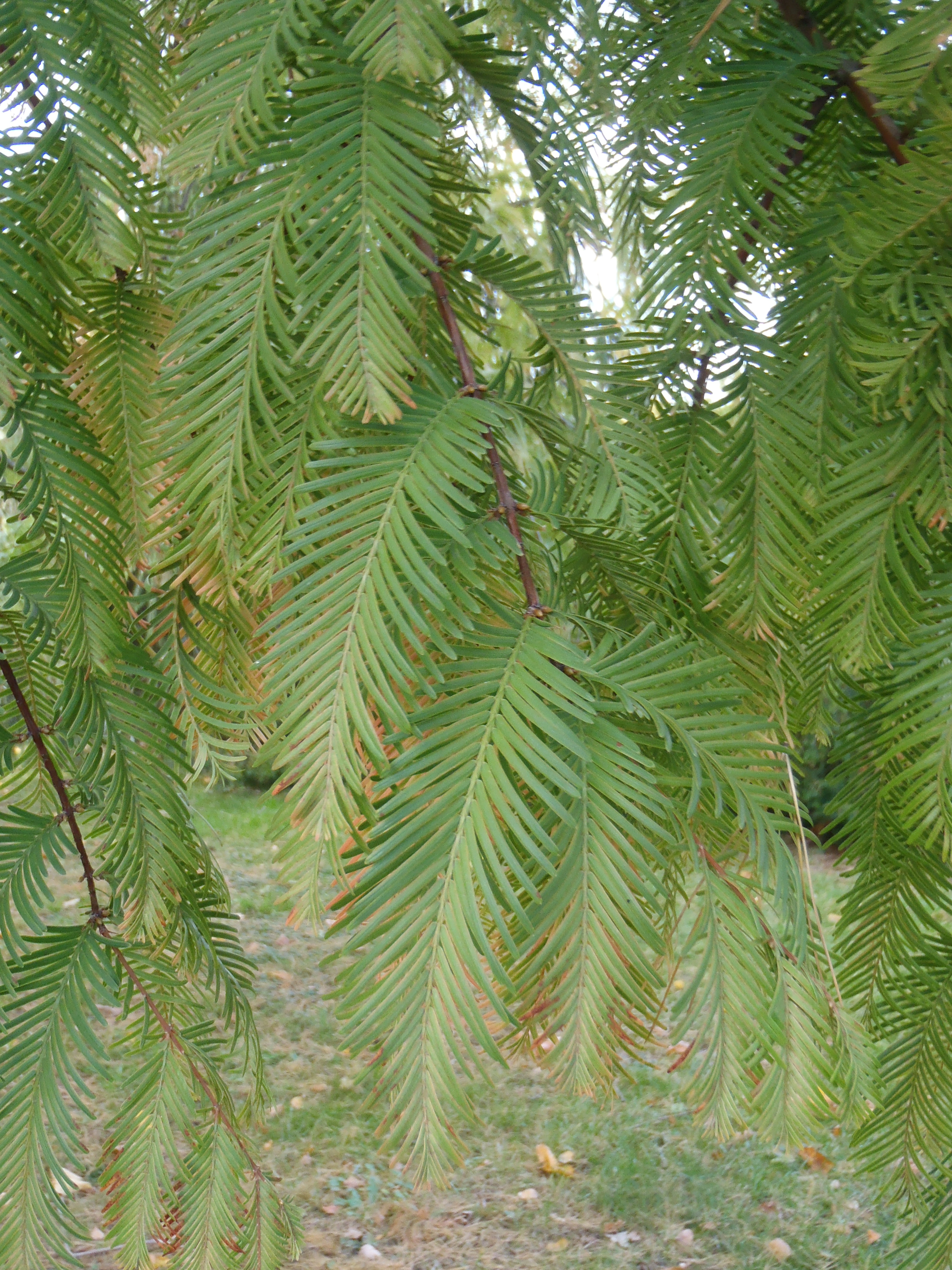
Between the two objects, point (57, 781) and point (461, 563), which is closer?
point (461, 563)

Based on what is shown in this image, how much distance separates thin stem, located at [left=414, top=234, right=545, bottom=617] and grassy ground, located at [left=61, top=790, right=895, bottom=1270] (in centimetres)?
150

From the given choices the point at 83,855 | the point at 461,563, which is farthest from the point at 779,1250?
the point at 461,563

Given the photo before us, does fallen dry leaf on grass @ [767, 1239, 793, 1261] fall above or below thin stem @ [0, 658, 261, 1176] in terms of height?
below

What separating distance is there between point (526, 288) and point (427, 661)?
0.24 m

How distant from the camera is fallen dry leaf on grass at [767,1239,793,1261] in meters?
1.97

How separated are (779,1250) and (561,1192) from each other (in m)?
0.44

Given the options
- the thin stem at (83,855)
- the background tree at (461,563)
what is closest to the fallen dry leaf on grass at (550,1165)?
the background tree at (461,563)

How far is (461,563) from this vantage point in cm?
42

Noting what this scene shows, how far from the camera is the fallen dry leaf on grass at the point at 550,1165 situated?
7.15ft

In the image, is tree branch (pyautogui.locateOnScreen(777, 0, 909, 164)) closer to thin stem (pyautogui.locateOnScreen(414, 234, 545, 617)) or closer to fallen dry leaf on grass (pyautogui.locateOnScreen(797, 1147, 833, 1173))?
thin stem (pyautogui.locateOnScreen(414, 234, 545, 617))

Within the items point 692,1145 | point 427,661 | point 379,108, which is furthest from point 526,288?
point 692,1145

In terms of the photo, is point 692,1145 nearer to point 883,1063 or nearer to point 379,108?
point 883,1063

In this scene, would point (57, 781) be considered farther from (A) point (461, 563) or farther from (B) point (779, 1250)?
(B) point (779, 1250)

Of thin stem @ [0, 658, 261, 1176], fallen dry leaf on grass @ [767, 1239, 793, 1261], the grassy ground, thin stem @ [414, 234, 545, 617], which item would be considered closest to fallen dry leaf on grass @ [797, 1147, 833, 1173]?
the grassy ground
